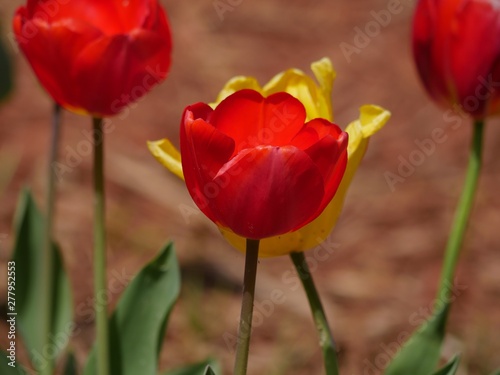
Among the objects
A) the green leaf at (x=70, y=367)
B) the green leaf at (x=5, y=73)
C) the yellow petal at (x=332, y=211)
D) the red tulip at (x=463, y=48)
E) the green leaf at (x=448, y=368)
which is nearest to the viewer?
the yellow petal at (x=332, y=211)

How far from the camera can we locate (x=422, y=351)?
3.65ft

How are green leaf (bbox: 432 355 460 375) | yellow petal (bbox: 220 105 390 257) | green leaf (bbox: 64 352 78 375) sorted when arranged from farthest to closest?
green leaf (bbox: 64 352 78 375) < green leaf (bbox: 432 355 460 375) < yellow petal (bbox: 220 105 390 257)

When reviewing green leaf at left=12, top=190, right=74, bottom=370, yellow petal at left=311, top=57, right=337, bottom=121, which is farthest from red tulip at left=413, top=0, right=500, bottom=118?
green leaf at left=12, top=190, right=74, bottom=370

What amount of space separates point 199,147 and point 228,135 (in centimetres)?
6

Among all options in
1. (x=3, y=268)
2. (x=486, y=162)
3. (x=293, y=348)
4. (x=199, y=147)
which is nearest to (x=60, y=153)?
(x=3, y=268)

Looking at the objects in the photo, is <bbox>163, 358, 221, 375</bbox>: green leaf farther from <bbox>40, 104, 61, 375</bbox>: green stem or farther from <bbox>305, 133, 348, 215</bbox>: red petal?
<bbox>305, 133, 348, 215</bbox>: red petal

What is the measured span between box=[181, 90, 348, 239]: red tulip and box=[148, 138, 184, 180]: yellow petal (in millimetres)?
96

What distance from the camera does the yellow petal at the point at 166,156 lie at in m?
0.94

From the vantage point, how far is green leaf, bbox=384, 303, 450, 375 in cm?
110

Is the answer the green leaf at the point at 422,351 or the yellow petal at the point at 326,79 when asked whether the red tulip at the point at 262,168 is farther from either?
the green leaf at the point at 422,351

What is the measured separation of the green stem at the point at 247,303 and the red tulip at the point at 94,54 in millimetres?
297

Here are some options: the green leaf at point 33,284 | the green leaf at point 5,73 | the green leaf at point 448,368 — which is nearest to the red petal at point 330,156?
the green leaf at point 448,368

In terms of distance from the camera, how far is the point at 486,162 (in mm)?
2418

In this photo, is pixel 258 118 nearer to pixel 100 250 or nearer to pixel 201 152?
pixel 201 152
